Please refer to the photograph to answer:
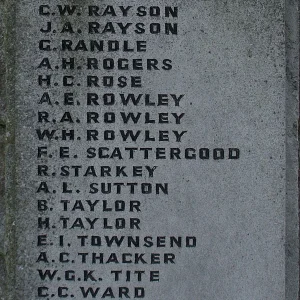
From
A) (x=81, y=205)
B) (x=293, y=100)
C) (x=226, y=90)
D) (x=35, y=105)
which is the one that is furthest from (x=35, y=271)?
(x=293, y=100)

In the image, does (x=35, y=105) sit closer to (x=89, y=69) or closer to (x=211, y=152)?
(x=89, y=69)

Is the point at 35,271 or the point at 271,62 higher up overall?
the point at 271,62

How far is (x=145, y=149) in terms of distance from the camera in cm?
210

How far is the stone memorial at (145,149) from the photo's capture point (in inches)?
82.1

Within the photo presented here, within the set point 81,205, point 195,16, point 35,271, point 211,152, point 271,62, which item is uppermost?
point 195,16

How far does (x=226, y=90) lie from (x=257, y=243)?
0.49m

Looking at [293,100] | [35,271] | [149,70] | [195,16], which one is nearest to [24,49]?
[149,70]

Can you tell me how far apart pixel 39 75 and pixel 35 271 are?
607 mm

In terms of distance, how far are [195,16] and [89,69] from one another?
37 centimetres

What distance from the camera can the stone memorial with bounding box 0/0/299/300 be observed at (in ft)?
6.84

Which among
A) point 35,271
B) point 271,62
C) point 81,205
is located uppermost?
point 271,62

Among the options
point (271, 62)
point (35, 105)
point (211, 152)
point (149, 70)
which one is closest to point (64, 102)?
point (35, 105)

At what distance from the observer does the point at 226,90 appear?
212 centimetres

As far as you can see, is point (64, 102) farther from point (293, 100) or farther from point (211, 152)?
point (293, 100)
